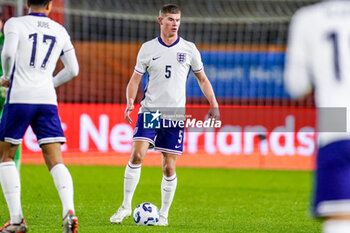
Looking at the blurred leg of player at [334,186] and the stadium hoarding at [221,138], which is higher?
the stadium hoarding at [221,138]

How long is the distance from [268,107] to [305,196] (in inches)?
190

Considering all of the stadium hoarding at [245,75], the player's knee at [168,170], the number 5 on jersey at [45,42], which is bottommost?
the player's knee at [168,170]

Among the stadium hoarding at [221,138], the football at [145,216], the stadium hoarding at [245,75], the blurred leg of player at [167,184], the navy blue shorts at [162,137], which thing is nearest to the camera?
the football at [145,216]

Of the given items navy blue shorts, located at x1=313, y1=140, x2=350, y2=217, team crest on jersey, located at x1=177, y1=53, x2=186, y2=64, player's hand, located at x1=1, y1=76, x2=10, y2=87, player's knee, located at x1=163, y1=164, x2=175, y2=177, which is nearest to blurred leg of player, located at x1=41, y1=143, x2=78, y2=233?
player's hand, located at x1=1, y1=76, x2=10, y2=87

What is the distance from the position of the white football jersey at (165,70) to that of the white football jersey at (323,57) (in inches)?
153

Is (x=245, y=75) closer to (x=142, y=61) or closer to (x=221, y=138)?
(x=221, y=138)

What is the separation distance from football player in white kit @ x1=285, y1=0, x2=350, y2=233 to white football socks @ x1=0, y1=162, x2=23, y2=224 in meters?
3.01

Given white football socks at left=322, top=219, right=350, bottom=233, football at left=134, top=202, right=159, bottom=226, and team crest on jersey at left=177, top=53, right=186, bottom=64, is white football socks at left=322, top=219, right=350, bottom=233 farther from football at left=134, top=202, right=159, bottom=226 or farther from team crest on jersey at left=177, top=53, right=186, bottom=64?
team crest on jersey at left=177, top=53, right=186, bottom=64

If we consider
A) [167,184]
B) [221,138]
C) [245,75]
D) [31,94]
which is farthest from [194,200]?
[245,75]

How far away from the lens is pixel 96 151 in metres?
14.5

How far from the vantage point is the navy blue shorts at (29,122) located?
5.61m

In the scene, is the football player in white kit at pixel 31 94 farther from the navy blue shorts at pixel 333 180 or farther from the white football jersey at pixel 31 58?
the navy blue shorts at pixel 333 180

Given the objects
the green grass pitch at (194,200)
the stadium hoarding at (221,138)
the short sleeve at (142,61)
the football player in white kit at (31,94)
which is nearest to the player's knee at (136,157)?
the green grass pitch at (194,200)

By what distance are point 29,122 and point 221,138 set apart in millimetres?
9286
